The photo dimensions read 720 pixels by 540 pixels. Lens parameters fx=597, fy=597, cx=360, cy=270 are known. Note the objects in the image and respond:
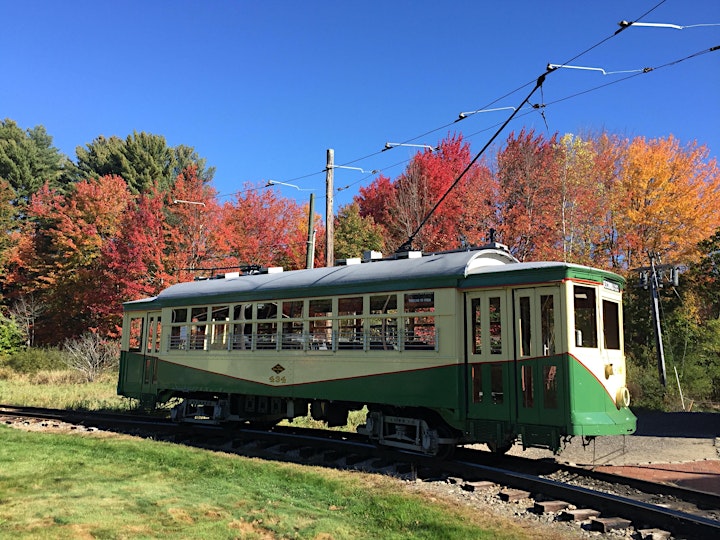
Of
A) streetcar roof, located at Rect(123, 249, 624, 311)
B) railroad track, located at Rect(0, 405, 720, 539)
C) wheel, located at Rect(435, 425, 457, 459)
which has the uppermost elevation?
streetcar roof, located at Rect(123, 249, 624, 311)

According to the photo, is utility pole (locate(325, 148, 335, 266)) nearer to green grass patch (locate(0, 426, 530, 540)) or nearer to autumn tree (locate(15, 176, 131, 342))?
green grass patch (locate(0, 426, 530, 540))

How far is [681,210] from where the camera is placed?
28219 mm

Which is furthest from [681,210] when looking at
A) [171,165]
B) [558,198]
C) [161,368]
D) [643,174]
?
[171,165]

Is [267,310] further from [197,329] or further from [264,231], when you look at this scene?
[264,231]

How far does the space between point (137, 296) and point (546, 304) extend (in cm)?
2477

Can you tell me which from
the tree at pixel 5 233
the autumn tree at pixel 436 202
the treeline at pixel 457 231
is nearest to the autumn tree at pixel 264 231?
the treeline at pixel 457 231

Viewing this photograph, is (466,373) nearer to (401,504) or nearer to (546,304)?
(546,304)

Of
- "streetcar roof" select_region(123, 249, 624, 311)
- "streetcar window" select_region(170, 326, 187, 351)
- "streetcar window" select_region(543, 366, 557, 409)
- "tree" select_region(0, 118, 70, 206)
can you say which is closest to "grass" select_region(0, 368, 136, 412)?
"streetcar window" select_region(170, 326, 187, 351)

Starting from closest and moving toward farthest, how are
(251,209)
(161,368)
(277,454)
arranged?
(277,454) → (161,368) → (251,209)

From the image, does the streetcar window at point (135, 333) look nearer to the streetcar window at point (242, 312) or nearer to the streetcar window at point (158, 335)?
the streetcar window at point (158, 335)

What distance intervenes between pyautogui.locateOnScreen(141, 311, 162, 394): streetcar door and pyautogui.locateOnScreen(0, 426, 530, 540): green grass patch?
15.7 ft

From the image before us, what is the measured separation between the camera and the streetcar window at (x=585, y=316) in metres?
9.09

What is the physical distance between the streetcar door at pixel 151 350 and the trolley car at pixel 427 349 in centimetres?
178

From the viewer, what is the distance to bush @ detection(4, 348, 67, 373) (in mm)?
31828
